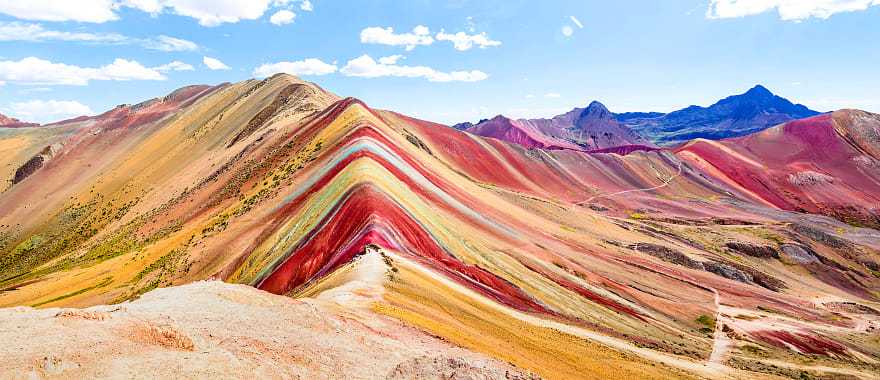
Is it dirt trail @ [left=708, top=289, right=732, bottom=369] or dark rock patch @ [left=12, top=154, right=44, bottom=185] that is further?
dark rock patch @ [left=12, top=154, right=44, bottom=185]

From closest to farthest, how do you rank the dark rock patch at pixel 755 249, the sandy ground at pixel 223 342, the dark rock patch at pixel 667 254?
the sandy ground at pixel 223 342, the dark rock patch at pixel 667 254, the dark rock patch at pixel 755 249

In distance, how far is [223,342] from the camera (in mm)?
15055

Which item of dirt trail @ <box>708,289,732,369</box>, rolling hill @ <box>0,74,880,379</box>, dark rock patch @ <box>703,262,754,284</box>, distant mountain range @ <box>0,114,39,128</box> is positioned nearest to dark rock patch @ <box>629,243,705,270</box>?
rolling hill @ <box>0,74,880,379</box>

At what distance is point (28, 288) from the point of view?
45844 millimetres

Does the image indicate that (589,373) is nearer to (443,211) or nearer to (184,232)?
(443,211)

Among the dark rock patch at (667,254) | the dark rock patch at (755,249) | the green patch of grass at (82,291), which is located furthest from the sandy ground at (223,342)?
the dark rock patch at (755,249)

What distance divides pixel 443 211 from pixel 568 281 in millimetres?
12905

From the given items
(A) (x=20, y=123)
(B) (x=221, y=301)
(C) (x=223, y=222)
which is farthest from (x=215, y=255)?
(A) (x=20, y=123)

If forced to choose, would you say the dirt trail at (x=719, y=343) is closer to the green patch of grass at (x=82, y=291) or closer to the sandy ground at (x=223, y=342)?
the sandy ground at (x=223, y=342)

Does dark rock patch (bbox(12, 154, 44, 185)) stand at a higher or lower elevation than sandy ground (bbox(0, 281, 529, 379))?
higher

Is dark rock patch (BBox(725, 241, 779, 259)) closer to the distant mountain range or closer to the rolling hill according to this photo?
the rolling hill

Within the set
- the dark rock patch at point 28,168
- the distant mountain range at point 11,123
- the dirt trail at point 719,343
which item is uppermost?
the distant mountain range at point 11,123

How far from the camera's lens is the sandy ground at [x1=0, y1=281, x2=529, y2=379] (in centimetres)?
1235

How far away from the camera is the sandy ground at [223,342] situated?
12.4 metres
